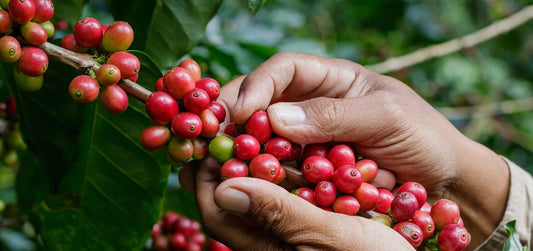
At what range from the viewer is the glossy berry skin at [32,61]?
1076mm

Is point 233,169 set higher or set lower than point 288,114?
lower

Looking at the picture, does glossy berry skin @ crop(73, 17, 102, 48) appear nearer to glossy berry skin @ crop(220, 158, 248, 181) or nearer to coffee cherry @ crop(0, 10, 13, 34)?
coffee cherry @ crop(0, 10, 13, 34)

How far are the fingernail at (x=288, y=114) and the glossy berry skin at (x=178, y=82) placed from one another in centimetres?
27

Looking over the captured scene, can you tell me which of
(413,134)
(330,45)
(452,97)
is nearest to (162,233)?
(413,134)

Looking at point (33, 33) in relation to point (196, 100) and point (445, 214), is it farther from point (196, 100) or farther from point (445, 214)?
point (445, 214)

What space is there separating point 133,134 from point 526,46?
19.2 ft

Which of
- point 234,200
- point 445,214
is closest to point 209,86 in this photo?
point 234,200

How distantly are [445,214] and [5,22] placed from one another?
126 cm

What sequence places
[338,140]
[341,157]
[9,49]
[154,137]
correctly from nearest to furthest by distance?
[9,49], [154,137], [341,157], [338,140]

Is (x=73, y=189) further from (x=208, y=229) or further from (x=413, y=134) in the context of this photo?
(x=413, y=134)

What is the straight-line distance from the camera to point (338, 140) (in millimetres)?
1425

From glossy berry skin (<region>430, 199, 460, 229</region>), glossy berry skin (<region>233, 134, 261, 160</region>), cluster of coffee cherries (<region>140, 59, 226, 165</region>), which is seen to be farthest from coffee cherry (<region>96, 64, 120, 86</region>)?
glossy berry skin (<region>430, 199, 460, 229</region>)

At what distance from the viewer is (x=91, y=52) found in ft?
3.98

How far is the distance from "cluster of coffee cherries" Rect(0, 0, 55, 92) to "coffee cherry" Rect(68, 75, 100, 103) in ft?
0.36
